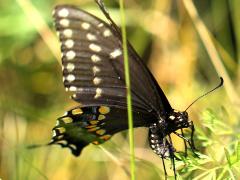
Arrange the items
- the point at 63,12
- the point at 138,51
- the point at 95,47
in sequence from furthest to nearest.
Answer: the point at 138,51, the point at 95,47, the point at 63,12

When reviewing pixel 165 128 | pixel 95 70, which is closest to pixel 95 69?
pixel 95 70

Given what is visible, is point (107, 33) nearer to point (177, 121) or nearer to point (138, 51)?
point (177, 121)

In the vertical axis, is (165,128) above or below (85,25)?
below

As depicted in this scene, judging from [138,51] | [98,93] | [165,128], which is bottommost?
[165,128]

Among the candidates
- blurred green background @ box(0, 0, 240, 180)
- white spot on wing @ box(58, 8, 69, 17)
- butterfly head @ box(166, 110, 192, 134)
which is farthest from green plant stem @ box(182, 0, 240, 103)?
white spot on wing @ box(58, 8, 69, 17)

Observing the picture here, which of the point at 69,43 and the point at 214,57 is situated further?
the point at 214,57

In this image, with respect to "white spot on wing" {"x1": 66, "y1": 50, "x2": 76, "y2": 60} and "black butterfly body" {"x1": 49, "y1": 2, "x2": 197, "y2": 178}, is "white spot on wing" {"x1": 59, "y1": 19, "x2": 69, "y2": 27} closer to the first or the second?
"black butterfly body" {"x1": 49, "y1": 2, "x2": 197, "y2": 178}

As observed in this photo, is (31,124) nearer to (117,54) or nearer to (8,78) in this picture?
(8,78)

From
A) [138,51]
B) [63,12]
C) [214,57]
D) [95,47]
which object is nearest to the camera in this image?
[63,12]
